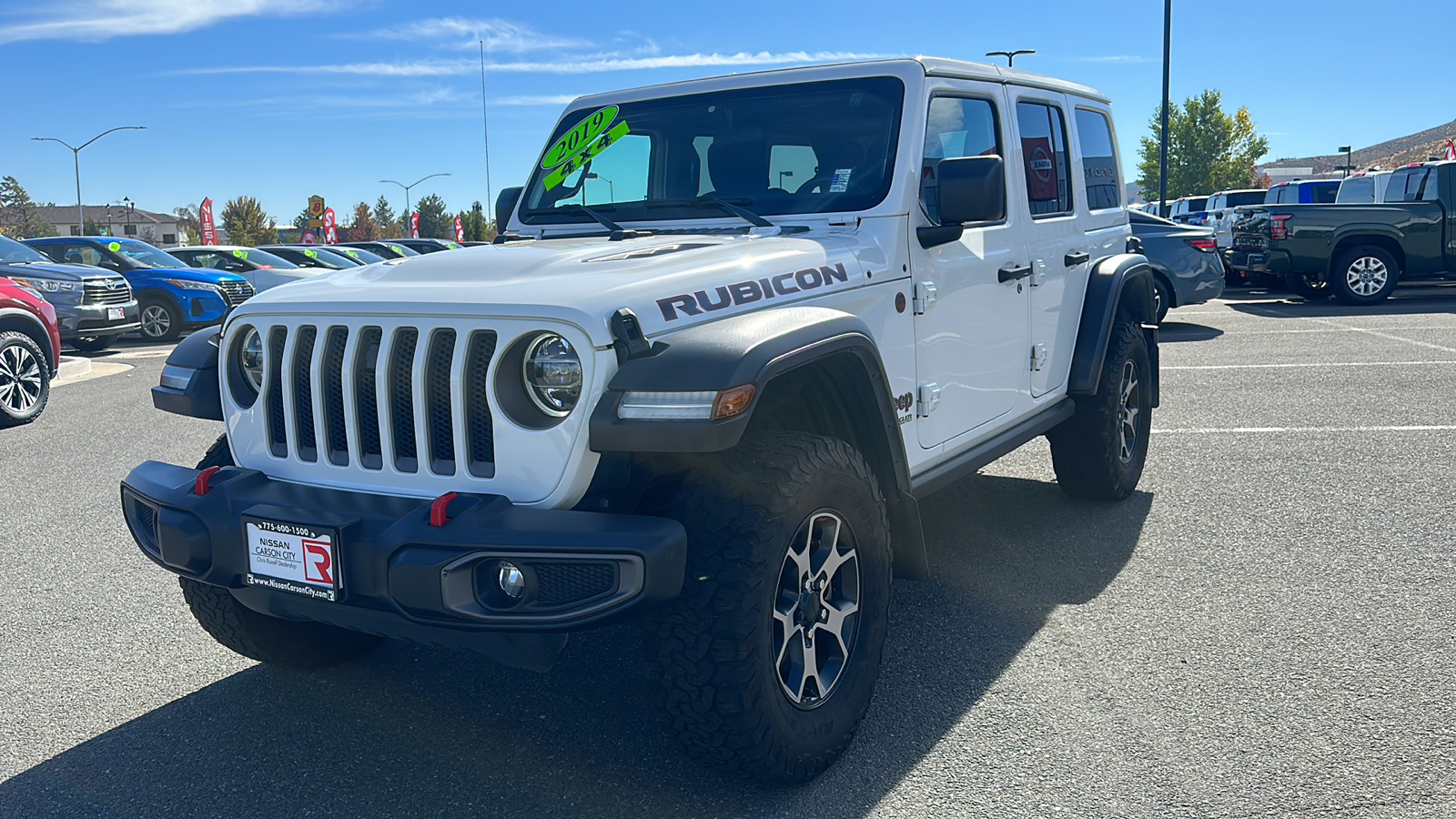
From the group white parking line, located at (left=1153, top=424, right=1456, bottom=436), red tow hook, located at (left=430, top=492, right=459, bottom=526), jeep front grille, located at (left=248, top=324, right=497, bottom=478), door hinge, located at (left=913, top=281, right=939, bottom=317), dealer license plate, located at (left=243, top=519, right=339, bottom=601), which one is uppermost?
door hinge, located at (left=913, top=281, right=939, bottom=317)

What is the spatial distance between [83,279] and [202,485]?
512 inches

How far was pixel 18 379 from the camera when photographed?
9375 mm

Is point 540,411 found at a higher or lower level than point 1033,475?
higher

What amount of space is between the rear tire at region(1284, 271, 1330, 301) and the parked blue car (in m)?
15.1

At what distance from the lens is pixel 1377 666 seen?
12.4 ft

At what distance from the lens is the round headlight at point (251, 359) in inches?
134

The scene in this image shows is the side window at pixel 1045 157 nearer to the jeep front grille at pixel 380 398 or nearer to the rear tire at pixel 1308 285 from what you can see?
the jeep front grille at pixel 380 398

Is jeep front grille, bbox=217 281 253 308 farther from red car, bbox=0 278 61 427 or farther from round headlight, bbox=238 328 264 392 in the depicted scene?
round headlight, bbox=238 328 264 392

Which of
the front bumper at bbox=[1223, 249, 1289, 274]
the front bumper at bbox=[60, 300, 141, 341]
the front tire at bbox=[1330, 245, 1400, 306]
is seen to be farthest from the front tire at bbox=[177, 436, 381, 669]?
the front tire at bbox=[1330, 245, 1400, 306]

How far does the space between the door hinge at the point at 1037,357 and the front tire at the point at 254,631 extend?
9.47ft

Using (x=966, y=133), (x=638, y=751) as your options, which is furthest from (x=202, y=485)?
(x=966, y=133)

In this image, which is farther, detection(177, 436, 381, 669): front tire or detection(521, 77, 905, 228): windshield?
detection(521, 77, 905, 228): windshield

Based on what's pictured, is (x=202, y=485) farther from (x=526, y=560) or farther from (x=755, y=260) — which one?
(x=755, y=260)

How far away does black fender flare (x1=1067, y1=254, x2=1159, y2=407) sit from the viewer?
209 inches
